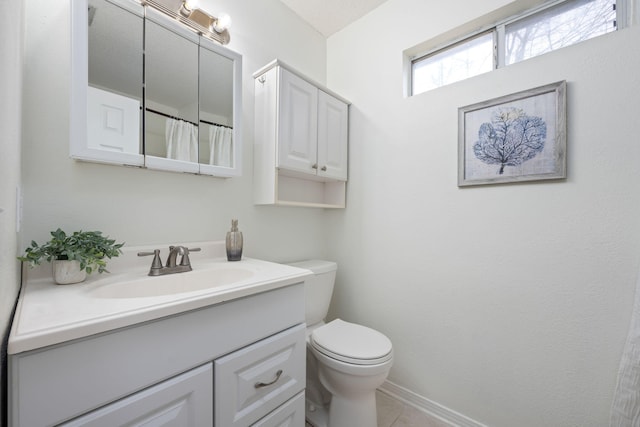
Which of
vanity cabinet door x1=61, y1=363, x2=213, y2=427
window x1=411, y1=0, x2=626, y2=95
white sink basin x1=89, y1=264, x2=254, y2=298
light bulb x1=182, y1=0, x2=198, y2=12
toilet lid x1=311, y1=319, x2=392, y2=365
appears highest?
light bulb x1=182, y1=0, x2=198, y2=12

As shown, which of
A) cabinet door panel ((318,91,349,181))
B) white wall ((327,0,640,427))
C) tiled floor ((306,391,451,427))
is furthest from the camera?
cabinet door panel ((318,91,349,181))

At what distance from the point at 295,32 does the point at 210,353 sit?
1.97 m

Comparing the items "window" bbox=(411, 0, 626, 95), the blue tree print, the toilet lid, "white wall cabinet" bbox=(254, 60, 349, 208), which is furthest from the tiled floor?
"window" bbox=(411, 0, 626, 95)

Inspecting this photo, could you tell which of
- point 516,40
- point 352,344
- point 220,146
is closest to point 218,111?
point 220,146

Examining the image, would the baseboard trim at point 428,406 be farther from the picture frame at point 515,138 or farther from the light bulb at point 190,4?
the light bulb at point 190,4

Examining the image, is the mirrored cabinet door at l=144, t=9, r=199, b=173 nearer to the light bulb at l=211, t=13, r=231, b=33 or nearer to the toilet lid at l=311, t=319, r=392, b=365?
the light bulb at l=211, t=13, r=231, b=33

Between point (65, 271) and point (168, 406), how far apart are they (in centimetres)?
55

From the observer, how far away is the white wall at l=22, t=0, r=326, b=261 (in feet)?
2.92

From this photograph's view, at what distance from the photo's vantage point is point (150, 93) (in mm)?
1098

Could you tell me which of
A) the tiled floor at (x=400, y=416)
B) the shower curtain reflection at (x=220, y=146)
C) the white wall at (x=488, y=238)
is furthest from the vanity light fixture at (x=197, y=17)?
the tiled floor at (x=400, y=416)

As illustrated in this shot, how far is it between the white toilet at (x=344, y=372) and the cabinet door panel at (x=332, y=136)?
0.73 metres

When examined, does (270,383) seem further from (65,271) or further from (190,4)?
(190,4)

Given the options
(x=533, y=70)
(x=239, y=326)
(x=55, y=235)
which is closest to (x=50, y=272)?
(x=55, y=235)

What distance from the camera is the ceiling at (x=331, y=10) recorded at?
167cm
